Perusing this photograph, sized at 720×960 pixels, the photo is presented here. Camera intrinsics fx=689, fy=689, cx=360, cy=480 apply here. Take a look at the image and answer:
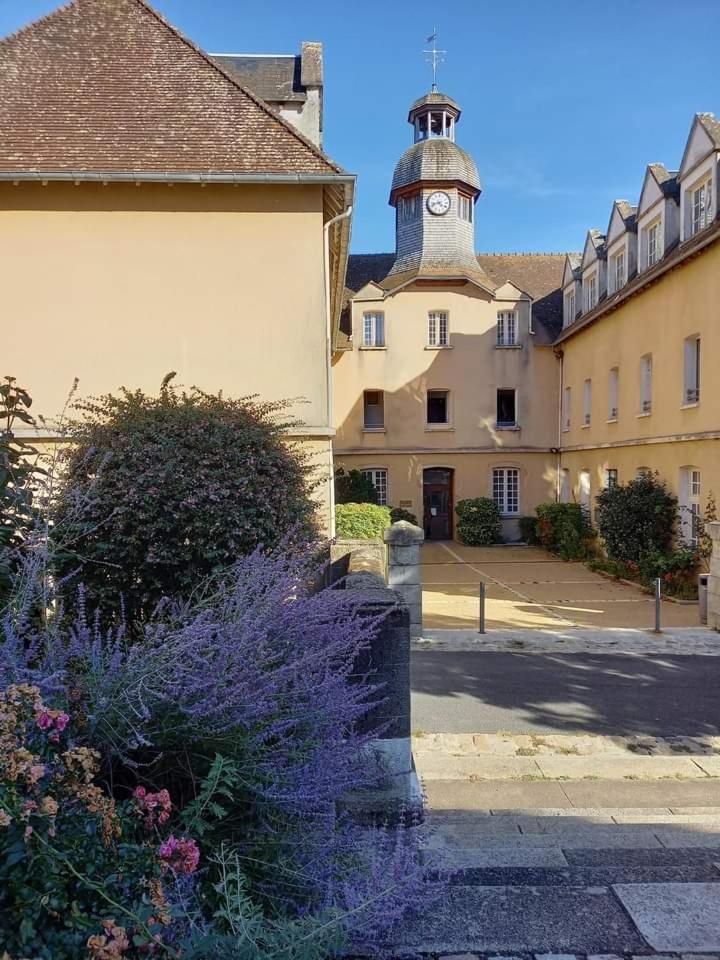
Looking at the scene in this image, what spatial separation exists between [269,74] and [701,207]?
1012 cm

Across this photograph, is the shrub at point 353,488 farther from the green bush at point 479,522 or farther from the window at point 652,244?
the window at point 652,244

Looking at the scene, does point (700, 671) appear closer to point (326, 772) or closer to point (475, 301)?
point (326, 772)

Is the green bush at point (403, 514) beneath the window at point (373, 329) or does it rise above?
beneath

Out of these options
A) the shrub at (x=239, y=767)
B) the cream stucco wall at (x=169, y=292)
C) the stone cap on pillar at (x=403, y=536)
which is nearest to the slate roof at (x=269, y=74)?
the cream stucco wall at (x=169, y=292)

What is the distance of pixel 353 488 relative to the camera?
23641mm

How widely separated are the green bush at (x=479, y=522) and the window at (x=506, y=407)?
3.32 meters

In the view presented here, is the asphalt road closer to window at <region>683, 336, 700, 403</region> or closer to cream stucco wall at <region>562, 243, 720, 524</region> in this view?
cream stucco wall at <region>562, 243, 720, 524</region>

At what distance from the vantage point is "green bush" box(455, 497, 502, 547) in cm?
2412

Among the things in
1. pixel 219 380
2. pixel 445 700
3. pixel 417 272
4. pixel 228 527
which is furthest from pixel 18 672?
pixel 417 272

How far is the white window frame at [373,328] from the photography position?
81.5 ft

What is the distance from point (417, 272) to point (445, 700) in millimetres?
20163

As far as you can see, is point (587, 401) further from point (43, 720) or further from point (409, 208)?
point (43, 720)

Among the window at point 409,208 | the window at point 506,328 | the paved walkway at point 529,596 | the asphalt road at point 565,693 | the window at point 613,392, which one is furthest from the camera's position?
the window at point 409,208

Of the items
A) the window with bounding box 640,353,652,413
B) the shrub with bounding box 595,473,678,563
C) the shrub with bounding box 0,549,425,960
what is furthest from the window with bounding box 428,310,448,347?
the shrub with bounding box 0,549,425,960
